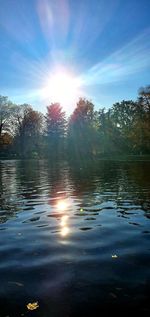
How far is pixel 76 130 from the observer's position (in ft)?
285

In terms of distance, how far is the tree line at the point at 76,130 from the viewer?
274 feet

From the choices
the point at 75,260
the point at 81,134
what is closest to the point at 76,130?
the point at 81,134

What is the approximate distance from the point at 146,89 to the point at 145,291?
255 feet

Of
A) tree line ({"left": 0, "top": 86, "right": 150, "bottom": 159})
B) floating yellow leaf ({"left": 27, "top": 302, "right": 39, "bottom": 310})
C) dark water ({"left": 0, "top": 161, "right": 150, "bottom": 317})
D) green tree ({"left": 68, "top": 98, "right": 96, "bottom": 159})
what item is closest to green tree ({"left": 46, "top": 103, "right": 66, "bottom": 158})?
tree line ({"left": 0, "top": 86, "right": 150, "bottom": 159})

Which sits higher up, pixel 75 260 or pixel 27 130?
pixel 27 130

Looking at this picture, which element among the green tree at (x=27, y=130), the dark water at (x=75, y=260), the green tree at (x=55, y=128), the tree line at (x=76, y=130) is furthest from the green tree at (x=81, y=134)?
the dark water at (x=75, y=260)

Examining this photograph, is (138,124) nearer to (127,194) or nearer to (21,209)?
(127,194)

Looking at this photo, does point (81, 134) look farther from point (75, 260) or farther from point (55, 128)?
point (75, 260)

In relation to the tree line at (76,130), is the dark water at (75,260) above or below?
below

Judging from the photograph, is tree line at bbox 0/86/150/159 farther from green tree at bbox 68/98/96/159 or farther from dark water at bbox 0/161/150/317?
dark water at bbox 0/161/150/317

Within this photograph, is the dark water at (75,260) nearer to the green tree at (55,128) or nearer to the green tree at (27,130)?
the green tree at (55,128)

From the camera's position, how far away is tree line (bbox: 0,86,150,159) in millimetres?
83387

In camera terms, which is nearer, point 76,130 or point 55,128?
point 76,130

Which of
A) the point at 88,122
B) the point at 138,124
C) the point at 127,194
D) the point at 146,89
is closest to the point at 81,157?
the point at 88,122
